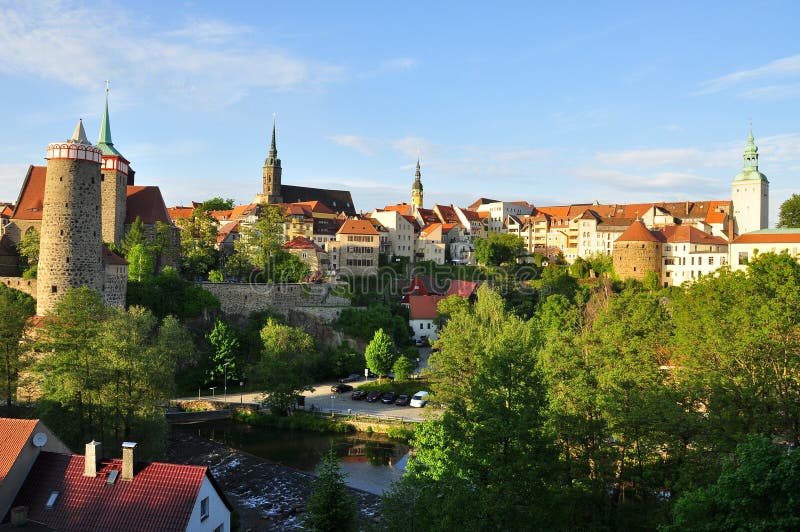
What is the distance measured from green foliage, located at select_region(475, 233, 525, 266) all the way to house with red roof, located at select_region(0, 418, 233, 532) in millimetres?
65959

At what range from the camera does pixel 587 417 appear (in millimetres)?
21422

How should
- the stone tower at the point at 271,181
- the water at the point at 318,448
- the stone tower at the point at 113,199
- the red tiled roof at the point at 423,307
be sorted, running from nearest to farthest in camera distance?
the water at the point at 318,448 < the stone tower at the point at 113,199 < the red tiled roof at the point at 423,307 < the stone tower at the point at 271,181

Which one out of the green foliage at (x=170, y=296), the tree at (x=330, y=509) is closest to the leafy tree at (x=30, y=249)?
the green foliage at (x=170, y=296)

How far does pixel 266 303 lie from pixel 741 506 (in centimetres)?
4999

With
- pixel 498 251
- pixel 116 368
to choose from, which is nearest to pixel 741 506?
pixel 116 368

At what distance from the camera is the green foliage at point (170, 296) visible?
50.8m

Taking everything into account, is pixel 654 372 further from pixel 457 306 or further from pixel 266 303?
pixel 266 303

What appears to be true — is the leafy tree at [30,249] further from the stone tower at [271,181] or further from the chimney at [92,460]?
Answer: the stone tower at [271,181]

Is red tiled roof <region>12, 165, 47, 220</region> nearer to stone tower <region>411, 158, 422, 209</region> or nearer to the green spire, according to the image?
the green spire

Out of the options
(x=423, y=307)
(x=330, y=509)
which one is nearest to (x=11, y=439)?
(x=330, y=509)

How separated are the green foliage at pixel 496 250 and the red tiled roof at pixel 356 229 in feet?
49.6

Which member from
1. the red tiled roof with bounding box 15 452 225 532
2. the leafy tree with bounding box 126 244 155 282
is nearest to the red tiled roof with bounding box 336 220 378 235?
the leafy tree with bounding box 126 244 155 282

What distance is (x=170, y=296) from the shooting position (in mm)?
52250

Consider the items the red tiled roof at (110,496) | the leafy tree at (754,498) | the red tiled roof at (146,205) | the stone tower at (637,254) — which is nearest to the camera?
the leafy tree at (754,498)
